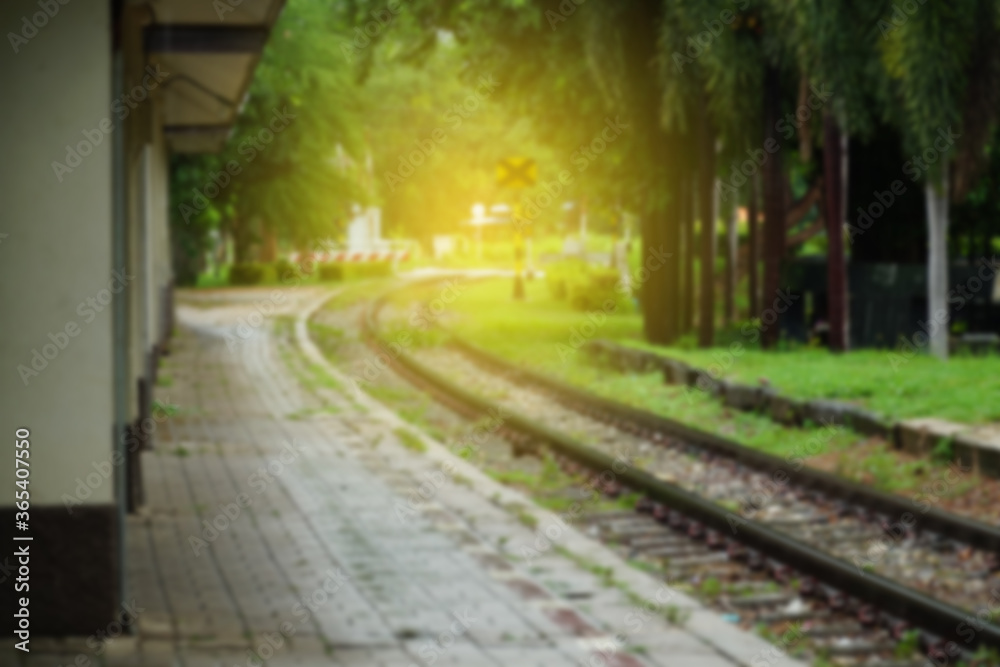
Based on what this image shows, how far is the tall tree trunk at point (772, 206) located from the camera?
2106 centimetres

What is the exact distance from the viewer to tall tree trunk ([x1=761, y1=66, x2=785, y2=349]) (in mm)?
21062

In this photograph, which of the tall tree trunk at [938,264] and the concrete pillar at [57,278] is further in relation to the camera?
the tall tree trunk at [938,264]

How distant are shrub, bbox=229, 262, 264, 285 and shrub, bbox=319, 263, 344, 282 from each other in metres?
3.93

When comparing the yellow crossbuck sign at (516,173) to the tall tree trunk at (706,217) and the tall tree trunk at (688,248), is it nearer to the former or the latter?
the tall tree trunk at (688,248)

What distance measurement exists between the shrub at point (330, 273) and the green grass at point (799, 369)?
22362 millimetres

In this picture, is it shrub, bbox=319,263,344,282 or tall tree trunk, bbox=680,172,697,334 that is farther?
shrub, bbox=319,263,344,282

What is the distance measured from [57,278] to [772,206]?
1597 centimetres

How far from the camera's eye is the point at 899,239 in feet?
87.6

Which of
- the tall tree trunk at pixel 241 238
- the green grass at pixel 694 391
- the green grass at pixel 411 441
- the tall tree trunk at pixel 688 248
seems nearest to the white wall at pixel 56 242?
the green grass at pixel 694 391

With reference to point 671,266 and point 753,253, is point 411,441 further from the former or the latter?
point 753,253

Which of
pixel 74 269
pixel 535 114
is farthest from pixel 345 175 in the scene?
pixel 74 269

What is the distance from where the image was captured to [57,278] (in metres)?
6.54

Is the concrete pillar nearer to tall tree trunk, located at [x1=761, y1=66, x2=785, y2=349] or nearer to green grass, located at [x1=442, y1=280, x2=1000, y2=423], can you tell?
green grass, located at [x1=442, y1=280, x2=1000, y2=423]

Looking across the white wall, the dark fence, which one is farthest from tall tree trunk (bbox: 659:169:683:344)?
the white wall
